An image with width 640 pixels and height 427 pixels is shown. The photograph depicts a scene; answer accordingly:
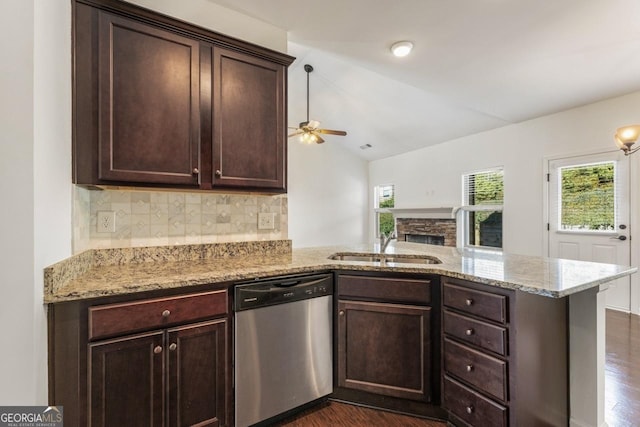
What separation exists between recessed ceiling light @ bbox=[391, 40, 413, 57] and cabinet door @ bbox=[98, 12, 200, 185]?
5.26 feet

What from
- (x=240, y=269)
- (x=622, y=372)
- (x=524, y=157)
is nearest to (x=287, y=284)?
(x=240, y=269)

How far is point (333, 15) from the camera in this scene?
2.16m

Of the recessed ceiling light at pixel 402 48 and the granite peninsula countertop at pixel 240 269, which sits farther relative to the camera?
the recessed ceiling light at pixel 402 48

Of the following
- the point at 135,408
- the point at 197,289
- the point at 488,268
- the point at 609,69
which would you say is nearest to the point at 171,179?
the point at 197,289

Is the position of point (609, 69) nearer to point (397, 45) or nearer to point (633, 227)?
point (633, 227)

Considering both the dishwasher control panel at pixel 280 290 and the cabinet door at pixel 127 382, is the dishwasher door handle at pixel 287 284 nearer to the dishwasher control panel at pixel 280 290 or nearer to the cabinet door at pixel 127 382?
the dishwasher control panel at pixel 280 290

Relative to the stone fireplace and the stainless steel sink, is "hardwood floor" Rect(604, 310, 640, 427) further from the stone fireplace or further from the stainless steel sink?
the stone fireplace

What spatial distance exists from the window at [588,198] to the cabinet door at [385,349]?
361 cm

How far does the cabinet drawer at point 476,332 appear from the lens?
145 cm

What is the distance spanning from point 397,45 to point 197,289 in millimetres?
2404

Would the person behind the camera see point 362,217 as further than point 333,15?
Yes

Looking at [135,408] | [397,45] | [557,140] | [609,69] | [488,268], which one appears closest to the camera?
[135,408]

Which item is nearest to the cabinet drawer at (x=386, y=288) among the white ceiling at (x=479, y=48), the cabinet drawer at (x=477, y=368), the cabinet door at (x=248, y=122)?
the cabinet drawer at (x=477, y=368)

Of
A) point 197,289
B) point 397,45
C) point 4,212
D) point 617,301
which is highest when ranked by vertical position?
point 397,45
